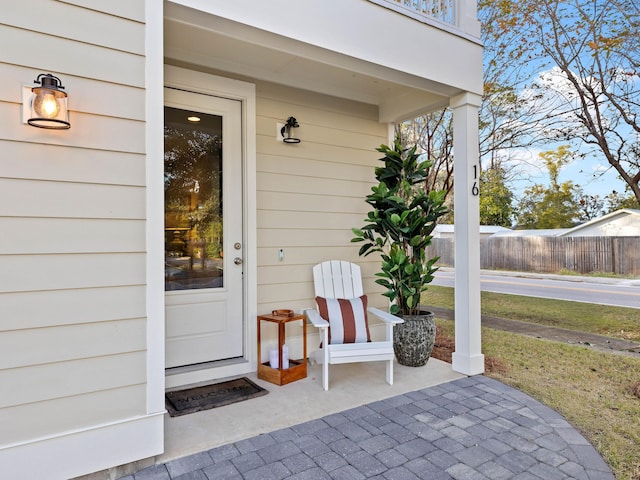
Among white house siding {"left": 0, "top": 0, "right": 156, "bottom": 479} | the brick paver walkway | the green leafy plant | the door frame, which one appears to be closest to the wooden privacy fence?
the green leafy plant

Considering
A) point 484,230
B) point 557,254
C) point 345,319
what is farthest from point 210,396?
point 484,230

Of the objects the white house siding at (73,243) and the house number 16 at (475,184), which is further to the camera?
the house number 16 at (475,184)

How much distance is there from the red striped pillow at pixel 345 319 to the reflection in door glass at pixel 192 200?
3.19 feet

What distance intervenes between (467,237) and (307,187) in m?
1.59

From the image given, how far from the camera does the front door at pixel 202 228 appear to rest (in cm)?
323

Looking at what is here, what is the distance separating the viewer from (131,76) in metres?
2.05

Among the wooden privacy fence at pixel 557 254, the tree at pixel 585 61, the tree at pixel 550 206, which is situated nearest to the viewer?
the tree at pixel 585 61

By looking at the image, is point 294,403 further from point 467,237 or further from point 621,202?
point 621,202

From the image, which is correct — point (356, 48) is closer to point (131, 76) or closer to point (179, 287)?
point (131, 76)

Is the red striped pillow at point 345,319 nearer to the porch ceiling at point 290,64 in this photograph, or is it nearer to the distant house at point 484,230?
the porch ceiling at point 290,64

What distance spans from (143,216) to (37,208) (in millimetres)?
464

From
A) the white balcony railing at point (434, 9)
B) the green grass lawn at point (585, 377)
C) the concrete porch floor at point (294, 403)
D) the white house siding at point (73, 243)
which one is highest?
the white balcony railing at point (434, 9)

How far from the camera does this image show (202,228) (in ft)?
11.1

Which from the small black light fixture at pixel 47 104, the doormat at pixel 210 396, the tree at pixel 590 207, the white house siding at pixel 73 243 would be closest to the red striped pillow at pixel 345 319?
the doormat at pixel 210 396
